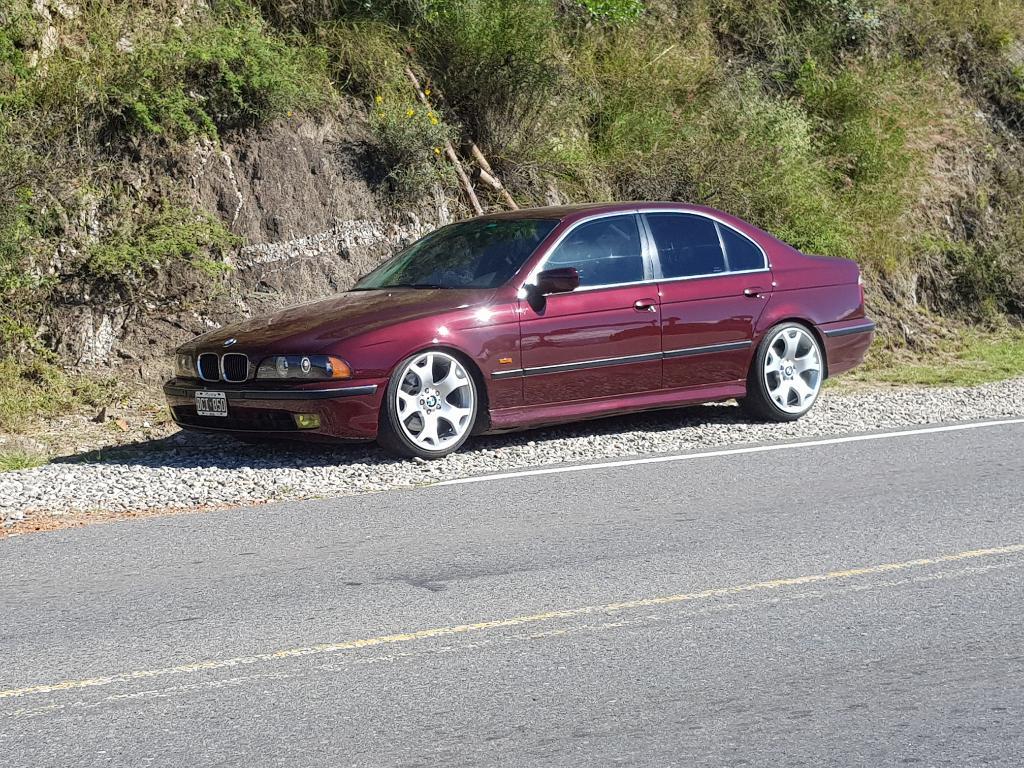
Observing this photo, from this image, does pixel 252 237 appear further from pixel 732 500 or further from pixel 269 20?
pixel 732 500

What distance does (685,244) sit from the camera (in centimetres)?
1031

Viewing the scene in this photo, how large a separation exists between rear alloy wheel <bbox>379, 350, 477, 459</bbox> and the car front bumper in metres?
0.12

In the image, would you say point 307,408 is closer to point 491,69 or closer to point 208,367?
point 208,367

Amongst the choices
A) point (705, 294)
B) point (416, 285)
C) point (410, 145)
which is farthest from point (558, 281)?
point (410, 145)

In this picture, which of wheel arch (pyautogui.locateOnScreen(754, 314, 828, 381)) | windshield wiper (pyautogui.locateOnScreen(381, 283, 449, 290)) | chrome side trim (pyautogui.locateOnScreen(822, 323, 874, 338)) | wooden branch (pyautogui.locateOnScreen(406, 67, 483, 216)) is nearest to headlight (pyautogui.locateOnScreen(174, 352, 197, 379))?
windshield wiper (pyautogui.locateOnScreen(381, 283, 449, 290))

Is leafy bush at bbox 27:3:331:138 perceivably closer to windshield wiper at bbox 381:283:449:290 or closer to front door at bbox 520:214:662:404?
windshield wiper at bbox 381:283:449:290

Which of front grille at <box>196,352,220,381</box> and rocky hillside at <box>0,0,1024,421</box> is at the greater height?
rocky hillside at <box>0,0,1024,421</box>

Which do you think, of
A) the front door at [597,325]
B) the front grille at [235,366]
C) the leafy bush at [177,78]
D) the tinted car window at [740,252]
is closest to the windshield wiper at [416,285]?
the front door at [597,325]

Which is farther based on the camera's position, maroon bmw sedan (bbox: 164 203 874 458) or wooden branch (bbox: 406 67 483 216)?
wooden branch (bbox: 406 67 483 216)

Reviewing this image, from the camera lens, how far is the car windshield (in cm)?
969

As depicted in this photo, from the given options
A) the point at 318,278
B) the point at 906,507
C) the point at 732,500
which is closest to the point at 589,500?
the point at 732,500

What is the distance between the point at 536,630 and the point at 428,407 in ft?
12.9

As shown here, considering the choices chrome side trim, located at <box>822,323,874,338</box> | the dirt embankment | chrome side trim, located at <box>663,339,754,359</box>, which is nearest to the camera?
chrome side trim, located at <box>663,339,754,359</box>

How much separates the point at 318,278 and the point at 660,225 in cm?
418
